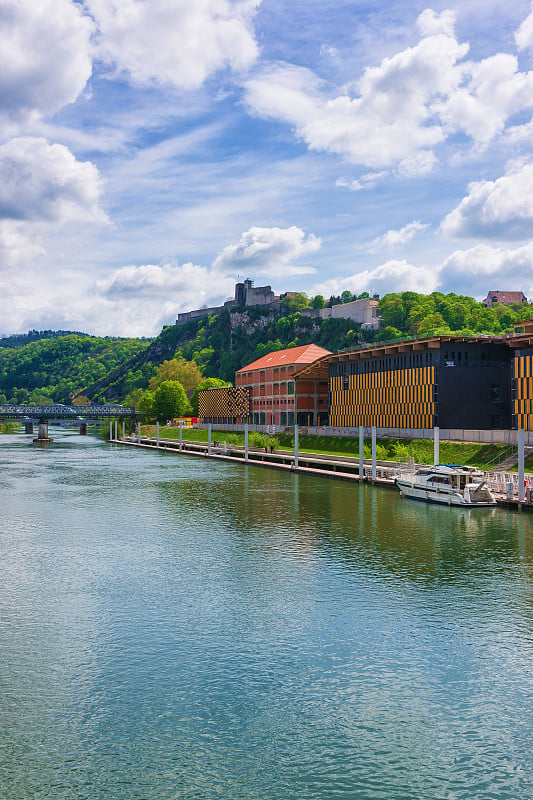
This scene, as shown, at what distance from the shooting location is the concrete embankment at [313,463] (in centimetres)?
7012

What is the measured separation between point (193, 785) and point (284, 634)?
958 centimetres

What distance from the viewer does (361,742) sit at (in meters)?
16.7

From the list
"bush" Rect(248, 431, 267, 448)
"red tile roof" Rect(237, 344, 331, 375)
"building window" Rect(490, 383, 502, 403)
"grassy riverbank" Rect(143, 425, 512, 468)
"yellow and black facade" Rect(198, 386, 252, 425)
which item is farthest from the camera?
"yellow and black facade" Rect(198, 386, 252, 425)

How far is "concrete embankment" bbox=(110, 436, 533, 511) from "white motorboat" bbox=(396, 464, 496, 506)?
1791 mm

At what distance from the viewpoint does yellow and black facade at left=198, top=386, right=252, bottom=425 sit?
162500mm

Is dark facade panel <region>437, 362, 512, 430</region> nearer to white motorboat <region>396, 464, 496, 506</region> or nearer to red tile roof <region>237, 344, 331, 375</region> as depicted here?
white motorboat <region>396, 464, 496, 506</region>

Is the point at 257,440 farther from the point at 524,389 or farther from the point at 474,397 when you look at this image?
the point at 524,389

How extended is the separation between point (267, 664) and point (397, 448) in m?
70.5

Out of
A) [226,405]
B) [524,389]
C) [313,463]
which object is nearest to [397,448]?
[313,463]

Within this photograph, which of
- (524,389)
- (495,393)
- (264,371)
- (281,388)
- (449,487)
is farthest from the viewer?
(264,371)

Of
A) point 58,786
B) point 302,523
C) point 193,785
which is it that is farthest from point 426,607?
point 302,523

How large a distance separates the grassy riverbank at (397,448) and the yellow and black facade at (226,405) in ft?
51.9

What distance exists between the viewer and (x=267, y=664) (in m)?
21.5

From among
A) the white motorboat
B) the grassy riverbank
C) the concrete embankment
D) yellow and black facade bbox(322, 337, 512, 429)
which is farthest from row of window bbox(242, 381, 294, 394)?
the white motorboat
